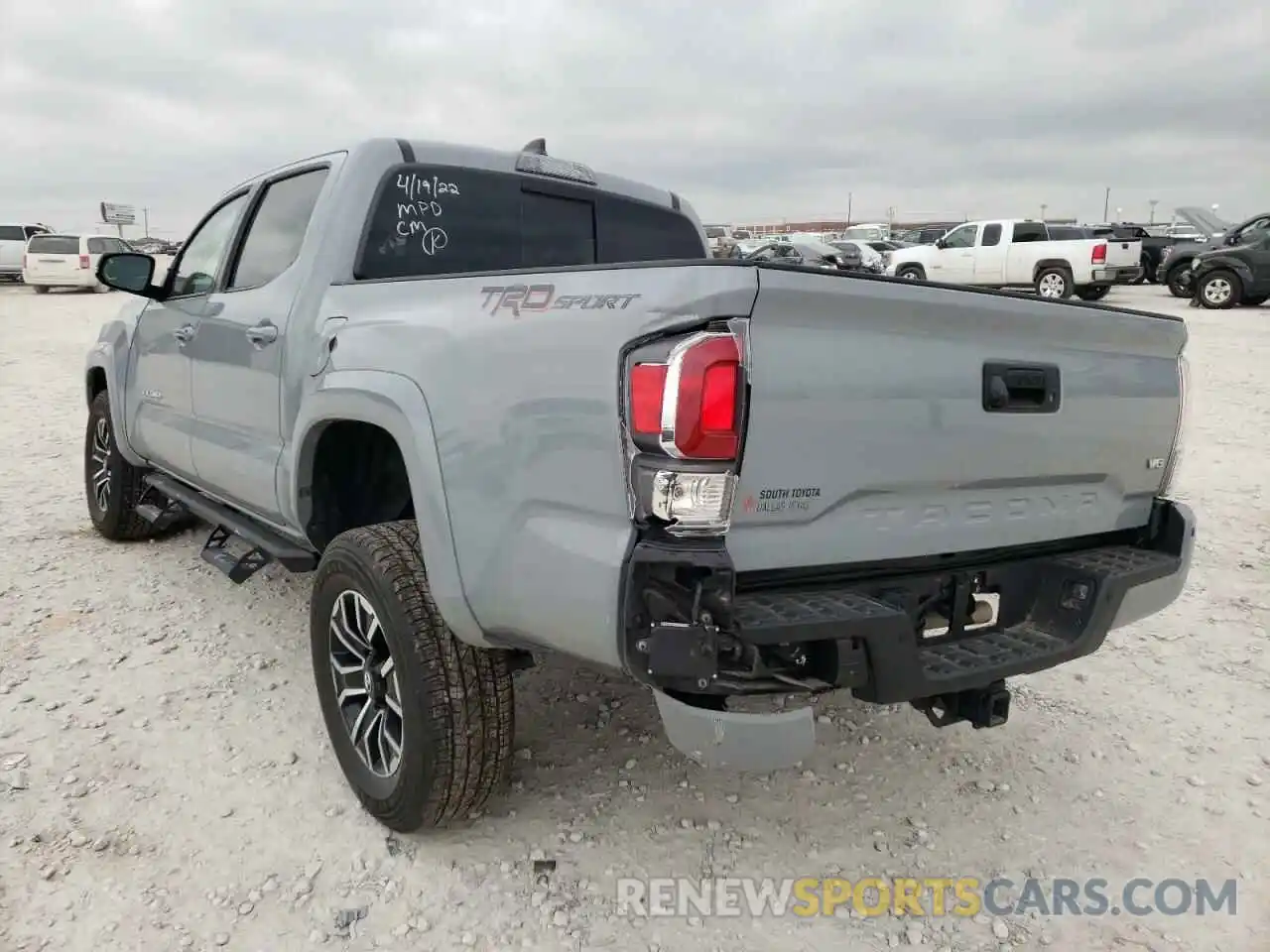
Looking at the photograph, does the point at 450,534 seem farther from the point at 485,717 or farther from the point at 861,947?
the point at 861,947

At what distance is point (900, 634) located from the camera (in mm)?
2027

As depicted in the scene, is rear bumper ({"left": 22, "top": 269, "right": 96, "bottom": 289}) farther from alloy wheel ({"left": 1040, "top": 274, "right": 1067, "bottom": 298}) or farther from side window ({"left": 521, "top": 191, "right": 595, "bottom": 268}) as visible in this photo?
side window ({"left": 521, "top": 191, "right": 595, "bottom": 268})

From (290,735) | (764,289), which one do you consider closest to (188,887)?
(290,735)

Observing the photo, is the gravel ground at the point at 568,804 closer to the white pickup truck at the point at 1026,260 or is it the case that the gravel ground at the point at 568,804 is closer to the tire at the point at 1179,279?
the white pickup truck at the point at 1026,260

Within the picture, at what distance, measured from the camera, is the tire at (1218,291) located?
1723 cm

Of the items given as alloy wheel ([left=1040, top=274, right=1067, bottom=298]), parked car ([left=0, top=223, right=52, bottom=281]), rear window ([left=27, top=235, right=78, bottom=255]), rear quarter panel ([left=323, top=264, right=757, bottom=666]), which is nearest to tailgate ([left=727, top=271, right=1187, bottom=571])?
rear quarter panel ([left=323, top=264, right=757, bottom=666])

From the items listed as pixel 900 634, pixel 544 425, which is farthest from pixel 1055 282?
pixel 544 425

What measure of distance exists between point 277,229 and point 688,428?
8.22 ft

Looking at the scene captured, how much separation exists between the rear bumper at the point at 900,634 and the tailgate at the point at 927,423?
3.6 inches

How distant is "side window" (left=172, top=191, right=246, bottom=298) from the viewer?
4.09 meters

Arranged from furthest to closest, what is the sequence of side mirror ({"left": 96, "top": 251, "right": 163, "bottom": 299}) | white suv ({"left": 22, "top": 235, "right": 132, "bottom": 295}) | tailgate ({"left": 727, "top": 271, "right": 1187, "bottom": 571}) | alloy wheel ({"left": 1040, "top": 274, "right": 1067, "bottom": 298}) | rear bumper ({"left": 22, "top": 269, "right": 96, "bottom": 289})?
rear bumper ({"left": 22, "top": 269, "right": 96, "bottom": 289}) → white suv ({"left": 22, "top": 235, "right": 132, "bottom": 295}) → alloy wheel ({"left": 1040, "top": 274, "right": 1067, "bottom": 298}) → side mirror ({"left": 96, "top": 251, "right": 163, "bottom": 299}) → tailgate ({"left": 727, "top": 271, "right": 1187, "bottom": 571})

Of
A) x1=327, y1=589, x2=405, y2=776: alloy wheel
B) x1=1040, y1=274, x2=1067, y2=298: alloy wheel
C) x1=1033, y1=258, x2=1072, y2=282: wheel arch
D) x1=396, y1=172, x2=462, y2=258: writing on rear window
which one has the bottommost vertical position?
x1=327, y1=589, x2=405, y2=776: alloy wheel

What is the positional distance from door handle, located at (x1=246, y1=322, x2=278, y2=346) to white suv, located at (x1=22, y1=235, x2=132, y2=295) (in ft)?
79.3

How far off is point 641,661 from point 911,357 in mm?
953
